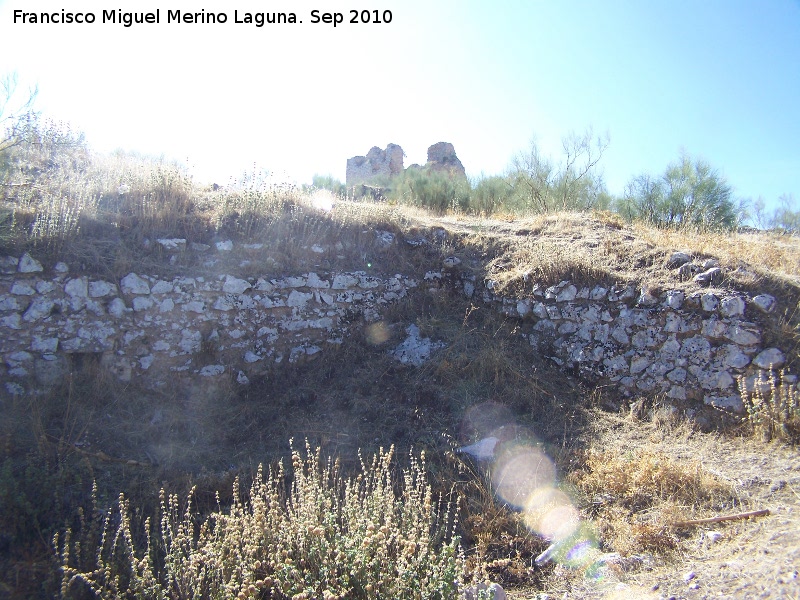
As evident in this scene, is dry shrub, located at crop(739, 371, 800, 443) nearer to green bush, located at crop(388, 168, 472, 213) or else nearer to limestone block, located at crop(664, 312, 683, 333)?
limestone block, located at crop(664, 312, 683, 333)

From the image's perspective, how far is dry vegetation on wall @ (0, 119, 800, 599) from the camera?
3227 millimetres

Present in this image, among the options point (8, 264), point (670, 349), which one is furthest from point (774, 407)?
point (8, 264)

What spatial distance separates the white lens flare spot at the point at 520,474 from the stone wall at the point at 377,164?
19.2m

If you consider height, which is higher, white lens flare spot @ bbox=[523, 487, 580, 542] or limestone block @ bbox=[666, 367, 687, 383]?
limestone block @ bbox=[666, 367, 687, 383]

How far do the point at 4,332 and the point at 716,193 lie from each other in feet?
42.6

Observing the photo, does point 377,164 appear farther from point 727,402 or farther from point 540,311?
point 727,402

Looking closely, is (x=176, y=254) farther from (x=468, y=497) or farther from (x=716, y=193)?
(x=716, y=193)

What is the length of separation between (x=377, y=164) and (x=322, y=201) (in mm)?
16723

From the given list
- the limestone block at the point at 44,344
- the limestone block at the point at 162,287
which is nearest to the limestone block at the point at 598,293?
the limestone block at the point at 162,287

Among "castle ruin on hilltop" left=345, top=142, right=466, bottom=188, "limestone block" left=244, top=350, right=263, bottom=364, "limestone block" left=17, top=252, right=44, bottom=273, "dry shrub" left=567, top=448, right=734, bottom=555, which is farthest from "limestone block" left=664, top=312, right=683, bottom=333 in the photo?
"castle ruin on hilltop" left=345, top=142, right=466, bottom=188

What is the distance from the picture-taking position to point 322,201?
7379mm

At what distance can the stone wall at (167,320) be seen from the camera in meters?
5.03

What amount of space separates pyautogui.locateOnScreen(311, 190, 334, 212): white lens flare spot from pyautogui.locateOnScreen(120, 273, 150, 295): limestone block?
2.51 metres

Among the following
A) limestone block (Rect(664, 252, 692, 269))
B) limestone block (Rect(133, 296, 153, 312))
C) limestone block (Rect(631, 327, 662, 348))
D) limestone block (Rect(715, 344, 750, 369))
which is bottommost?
limestone block (Rect(715, 344, 750, 369))
